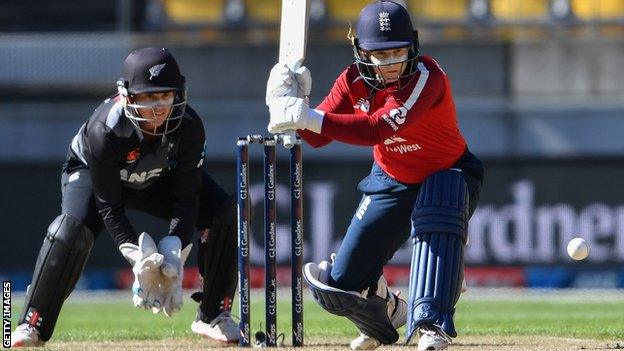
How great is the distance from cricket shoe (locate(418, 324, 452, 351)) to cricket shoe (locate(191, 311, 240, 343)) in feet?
4.26

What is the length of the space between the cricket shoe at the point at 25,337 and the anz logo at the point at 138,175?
2.92 feet

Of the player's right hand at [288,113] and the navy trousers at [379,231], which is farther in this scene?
the navy trousers at [379,231]

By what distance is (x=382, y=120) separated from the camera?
661 cm

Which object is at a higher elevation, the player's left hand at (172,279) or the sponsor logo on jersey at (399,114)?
the sponsor logo on jersey at (399,114)

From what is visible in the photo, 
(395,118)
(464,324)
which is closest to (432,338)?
(395,118)

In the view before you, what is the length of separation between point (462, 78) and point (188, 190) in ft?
37.2

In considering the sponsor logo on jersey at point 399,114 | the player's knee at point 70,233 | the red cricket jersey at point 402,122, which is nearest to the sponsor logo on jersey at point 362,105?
the red cricket jersey at point 402,122

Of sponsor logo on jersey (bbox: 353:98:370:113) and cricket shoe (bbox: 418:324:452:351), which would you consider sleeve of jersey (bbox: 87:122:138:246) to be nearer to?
sponsor logo on jersey (bbox: 353:98:370:113)

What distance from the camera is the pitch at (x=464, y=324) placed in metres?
7.57

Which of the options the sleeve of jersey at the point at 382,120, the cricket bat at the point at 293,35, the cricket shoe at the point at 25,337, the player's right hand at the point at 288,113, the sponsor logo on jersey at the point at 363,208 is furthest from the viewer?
the sponsor logo on jersey at the point at 363,208

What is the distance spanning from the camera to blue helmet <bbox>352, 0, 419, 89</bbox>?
22.0 feet

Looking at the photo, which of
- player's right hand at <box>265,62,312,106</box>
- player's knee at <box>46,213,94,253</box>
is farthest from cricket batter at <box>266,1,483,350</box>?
player's knee at <box>46,213,94,253</box>

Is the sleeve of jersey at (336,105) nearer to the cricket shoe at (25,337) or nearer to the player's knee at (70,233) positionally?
the player's knee at (70,233)

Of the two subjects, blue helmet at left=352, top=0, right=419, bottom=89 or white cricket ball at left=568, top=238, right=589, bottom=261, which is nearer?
blue helmet at left=352, top=0, right=419, bottom=89
